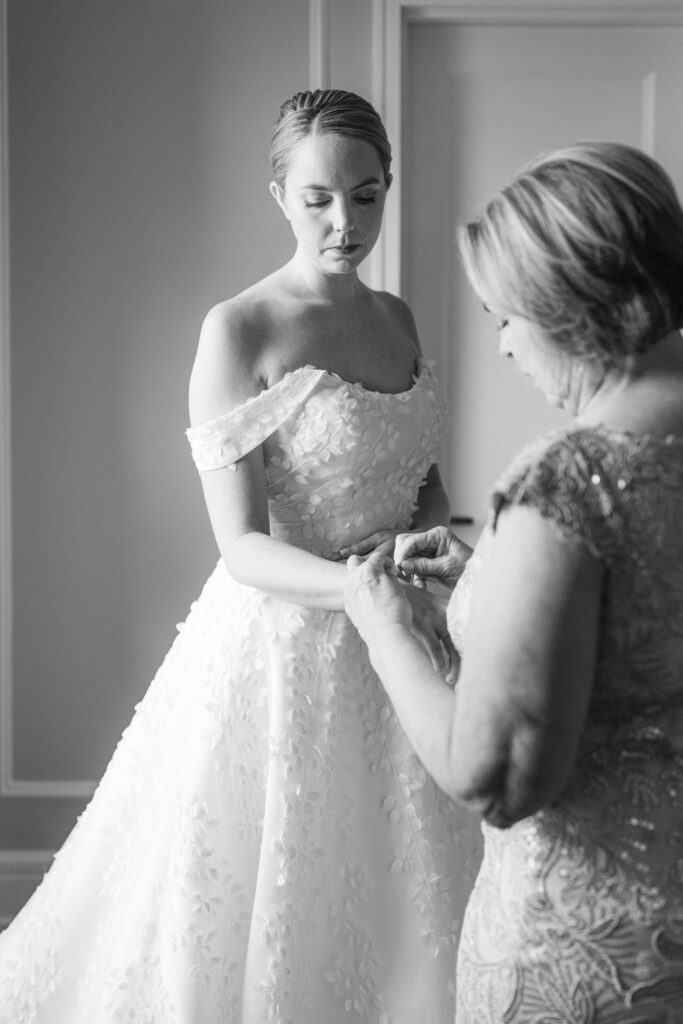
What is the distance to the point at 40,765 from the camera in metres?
3.35

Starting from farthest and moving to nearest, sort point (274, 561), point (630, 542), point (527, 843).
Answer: point (274, 561), point (527, 843), point (630, 542)

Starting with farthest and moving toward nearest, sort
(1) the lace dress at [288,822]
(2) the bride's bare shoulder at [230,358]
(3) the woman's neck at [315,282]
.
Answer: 1. (3) the woman's neck at [315,282]
2. (2) the bride's bare shoulder at [230,358]
3. (1) the lace dress at [288,822]

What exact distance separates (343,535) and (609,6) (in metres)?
1.97

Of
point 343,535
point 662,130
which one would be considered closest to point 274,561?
point 343,535

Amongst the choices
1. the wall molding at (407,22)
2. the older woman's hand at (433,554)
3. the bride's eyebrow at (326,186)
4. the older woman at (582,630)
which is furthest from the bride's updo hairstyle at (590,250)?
the wall molding at (407,22)

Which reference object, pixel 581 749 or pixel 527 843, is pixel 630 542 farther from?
pixel 527 843

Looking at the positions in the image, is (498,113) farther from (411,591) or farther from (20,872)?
(20,872)

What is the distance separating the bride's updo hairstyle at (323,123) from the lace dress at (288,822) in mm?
385

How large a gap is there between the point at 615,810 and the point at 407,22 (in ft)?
8.87

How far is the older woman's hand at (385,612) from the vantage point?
3.92ft

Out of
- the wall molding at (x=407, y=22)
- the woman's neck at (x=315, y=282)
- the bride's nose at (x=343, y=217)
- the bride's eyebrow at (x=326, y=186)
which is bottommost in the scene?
the woman's neck at (x=315, y=282)

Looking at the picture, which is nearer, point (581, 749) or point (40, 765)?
point (581, 749)

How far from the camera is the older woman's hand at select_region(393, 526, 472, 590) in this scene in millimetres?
1654

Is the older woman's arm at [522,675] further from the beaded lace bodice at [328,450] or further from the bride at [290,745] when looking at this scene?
the beaded lace bodice at [328,450]
